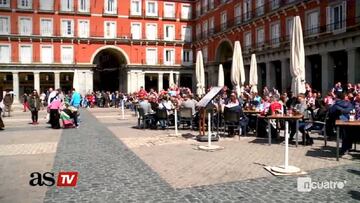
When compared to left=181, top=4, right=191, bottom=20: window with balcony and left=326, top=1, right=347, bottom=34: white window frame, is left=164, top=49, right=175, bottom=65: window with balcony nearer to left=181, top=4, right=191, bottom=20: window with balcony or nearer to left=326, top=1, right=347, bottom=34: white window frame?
left=181, top=4, right=191, bottom=20: window with balcony

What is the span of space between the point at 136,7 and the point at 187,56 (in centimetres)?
1007

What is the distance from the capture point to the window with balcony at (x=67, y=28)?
151ft

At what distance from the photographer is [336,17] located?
24797mm

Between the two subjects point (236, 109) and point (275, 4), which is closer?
point (236, 109)

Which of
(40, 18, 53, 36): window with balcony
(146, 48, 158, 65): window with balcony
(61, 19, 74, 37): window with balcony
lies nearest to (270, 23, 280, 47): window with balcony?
(146, 48, 158, 65): window with balcony

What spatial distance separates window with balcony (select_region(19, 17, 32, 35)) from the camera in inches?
1743

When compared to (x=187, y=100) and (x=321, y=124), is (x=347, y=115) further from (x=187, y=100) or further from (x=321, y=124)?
(x=187, y=100)

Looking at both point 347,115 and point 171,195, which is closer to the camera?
point 171,195

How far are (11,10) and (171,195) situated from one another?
45584 mm

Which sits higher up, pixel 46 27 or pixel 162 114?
pixel 46 27

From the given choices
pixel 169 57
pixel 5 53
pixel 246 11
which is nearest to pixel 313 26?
pixel 246 11

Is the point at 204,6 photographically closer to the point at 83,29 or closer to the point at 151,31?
the point at 151,31

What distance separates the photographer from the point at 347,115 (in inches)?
351

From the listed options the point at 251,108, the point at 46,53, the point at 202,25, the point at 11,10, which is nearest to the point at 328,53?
the point at 251,108
